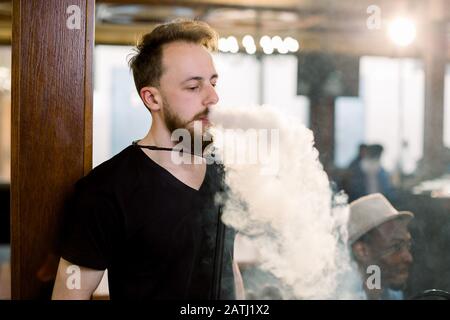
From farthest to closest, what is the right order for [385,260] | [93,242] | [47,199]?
[385,260]
[47,199]
[93,242]

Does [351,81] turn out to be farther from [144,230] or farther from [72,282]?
[72,282]

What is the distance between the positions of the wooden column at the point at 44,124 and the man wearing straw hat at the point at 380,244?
746mm

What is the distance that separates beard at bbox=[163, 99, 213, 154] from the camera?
1438mm

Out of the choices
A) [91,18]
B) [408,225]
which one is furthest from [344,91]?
[91,18]

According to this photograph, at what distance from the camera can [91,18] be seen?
1463 millimetres

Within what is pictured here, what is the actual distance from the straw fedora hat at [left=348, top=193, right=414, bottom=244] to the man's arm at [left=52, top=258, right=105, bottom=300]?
69cm

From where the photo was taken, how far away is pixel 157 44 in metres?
1.43

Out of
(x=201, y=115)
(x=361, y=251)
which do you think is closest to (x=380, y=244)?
(x=361, y=251)

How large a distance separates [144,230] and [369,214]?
0.62m

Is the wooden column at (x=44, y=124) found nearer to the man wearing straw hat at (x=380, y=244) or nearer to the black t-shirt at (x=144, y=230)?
the black t-shirt at (x=144, y=230)

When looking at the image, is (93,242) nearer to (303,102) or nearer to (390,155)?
(303,102)

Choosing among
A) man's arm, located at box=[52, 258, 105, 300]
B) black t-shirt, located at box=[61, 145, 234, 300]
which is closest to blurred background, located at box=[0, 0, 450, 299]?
black t-shirt, located at box=[61, 145, 234, 300]

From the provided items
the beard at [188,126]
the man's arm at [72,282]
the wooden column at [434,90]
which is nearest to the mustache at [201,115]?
the beard at [188,126]
